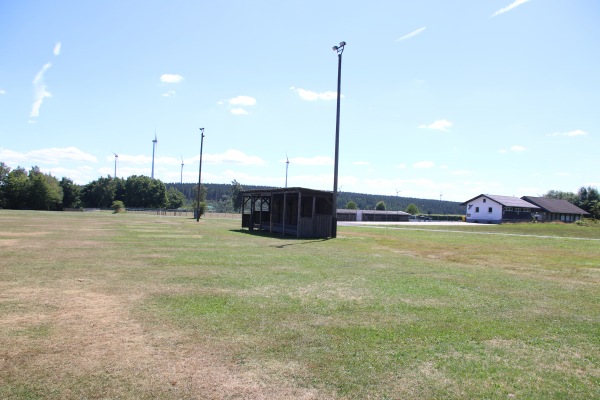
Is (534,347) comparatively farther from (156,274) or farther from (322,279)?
(156,274)

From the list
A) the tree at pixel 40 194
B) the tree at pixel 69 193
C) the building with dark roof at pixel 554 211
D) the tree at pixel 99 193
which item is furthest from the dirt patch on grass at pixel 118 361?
the tree at pixel 69 193

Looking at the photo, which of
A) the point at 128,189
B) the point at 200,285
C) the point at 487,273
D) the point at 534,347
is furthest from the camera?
the point at 128,189

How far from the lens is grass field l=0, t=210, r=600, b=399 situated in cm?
443

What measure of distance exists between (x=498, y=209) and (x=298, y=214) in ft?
176

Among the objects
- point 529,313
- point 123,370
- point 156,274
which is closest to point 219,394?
point 123,370

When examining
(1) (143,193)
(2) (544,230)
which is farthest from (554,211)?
(1) (143,193)

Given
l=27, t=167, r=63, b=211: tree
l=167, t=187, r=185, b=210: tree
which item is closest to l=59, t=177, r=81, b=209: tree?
l=27, t=167, r=63, b=211: tree

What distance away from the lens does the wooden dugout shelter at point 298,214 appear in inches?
1077

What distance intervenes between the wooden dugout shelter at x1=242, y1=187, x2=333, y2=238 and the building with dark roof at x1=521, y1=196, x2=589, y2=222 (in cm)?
5902

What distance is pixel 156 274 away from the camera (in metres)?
10.8

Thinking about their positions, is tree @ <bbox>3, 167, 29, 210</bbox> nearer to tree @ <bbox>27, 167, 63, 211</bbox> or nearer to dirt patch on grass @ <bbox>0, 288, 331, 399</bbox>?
tree @ <bbox>27, 167, 63, 211</bbox>

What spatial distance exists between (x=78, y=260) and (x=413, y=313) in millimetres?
10803

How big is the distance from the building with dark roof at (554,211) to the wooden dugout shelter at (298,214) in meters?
59.0

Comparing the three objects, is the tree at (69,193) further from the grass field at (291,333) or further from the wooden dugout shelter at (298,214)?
the grass field at (291,333)
